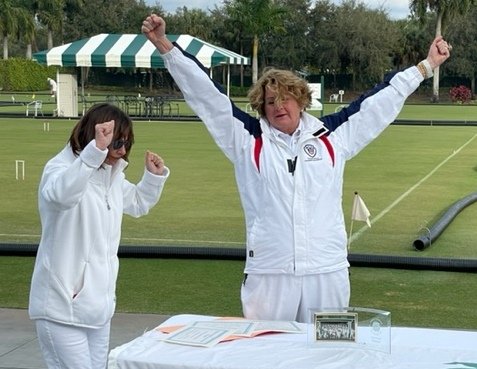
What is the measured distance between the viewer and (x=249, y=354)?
319 centimetres

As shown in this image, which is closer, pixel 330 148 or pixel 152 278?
pixel 330 148

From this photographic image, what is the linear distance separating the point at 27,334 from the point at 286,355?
361 cm

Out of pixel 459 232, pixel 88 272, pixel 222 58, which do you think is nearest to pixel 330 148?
pixel 88 272

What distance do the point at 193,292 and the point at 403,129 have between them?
24.4 m

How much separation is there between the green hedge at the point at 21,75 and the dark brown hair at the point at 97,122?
70.3m

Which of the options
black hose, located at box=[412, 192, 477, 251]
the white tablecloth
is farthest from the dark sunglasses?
black hose, located at box=[412, 192, 477, 251]

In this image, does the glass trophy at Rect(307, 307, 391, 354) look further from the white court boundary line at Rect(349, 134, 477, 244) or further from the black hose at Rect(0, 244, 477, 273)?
the white court boundary line at Rect(349, 134, 477, 244)

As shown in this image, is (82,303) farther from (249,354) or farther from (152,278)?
(152,278)

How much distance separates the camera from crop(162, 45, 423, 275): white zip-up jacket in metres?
3.90

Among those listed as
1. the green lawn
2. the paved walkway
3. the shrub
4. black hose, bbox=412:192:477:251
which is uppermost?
the paved walkway

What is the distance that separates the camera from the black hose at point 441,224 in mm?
9781

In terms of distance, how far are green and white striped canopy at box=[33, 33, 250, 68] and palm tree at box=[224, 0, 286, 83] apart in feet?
120

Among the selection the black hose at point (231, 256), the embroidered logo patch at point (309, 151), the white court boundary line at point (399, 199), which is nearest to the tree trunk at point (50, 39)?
the white court boundary line at point (399, 199)

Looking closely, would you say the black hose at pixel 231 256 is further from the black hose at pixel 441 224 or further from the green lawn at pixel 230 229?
the black hose at pixel 441 224
